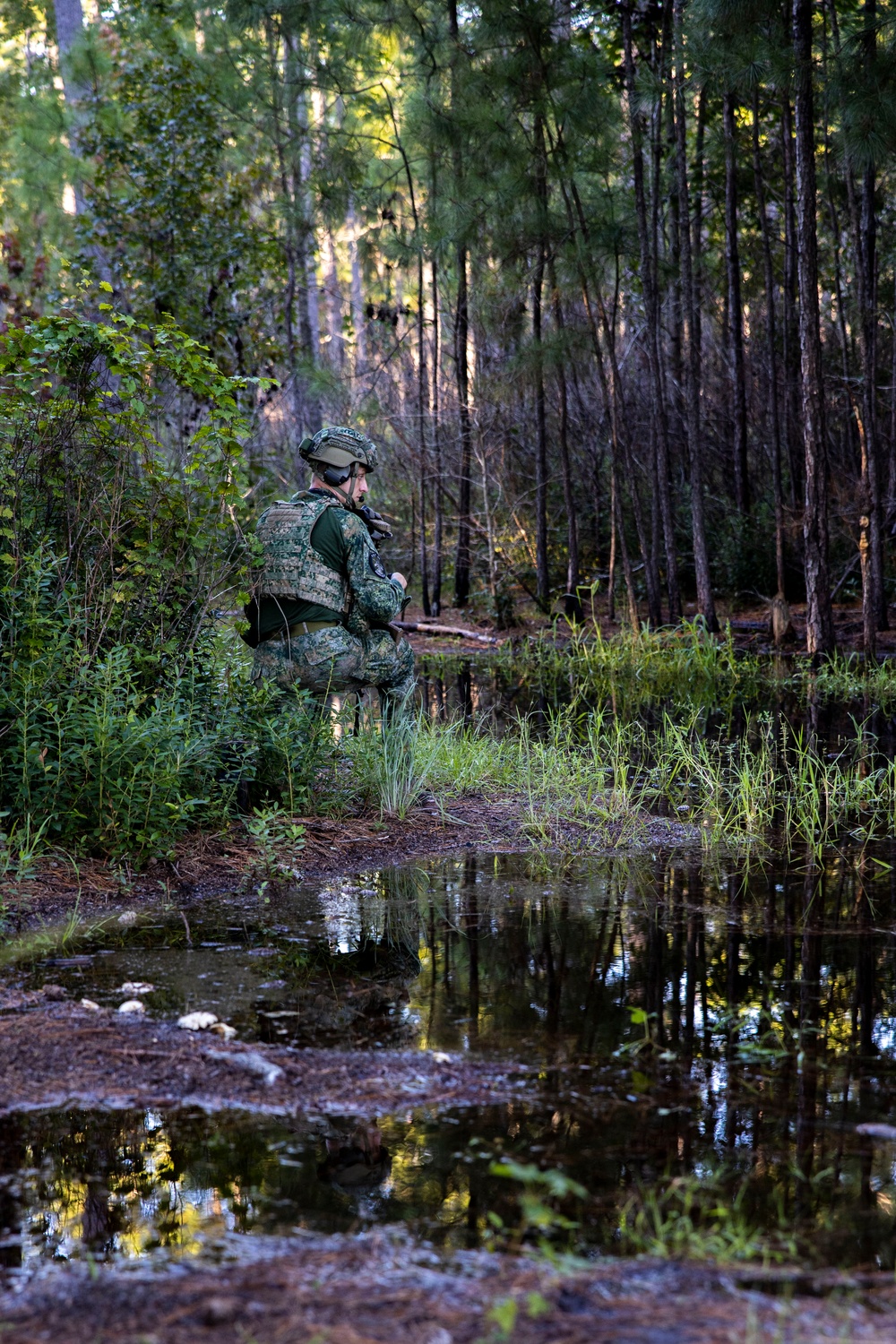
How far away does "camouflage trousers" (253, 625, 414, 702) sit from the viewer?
5.66 metres

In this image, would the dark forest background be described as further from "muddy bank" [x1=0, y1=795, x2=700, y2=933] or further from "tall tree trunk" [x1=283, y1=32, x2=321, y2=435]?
"muddy bank" [x1=0, y1=795, x2=700, y2=933]

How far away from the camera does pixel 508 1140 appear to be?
246cm

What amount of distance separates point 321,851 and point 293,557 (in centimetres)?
140

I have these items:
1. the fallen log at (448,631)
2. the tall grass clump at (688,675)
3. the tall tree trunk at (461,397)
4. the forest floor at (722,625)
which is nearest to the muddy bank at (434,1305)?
the tall grass clump at (688,675)

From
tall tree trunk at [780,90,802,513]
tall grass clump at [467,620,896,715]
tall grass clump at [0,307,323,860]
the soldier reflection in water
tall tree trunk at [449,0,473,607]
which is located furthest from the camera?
tall tree trunk at [449,0,473,607]

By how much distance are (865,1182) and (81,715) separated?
3.15 metres

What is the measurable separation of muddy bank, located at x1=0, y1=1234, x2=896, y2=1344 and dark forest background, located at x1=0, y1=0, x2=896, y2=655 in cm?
850

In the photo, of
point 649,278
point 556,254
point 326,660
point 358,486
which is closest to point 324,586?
point 326,660

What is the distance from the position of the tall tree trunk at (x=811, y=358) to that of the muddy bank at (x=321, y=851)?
267 inches

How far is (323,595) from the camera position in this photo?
561cm

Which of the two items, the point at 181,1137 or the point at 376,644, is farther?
the point at 376,644

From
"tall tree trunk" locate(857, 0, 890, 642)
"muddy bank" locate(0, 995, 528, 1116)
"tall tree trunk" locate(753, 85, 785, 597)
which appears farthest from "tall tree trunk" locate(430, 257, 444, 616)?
"muddy bank" locate(0, 995, 528, 1116)

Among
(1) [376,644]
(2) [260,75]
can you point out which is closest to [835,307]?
(2) [260,75]

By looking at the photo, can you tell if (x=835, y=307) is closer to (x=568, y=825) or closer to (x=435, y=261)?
(x=435, y=261)
